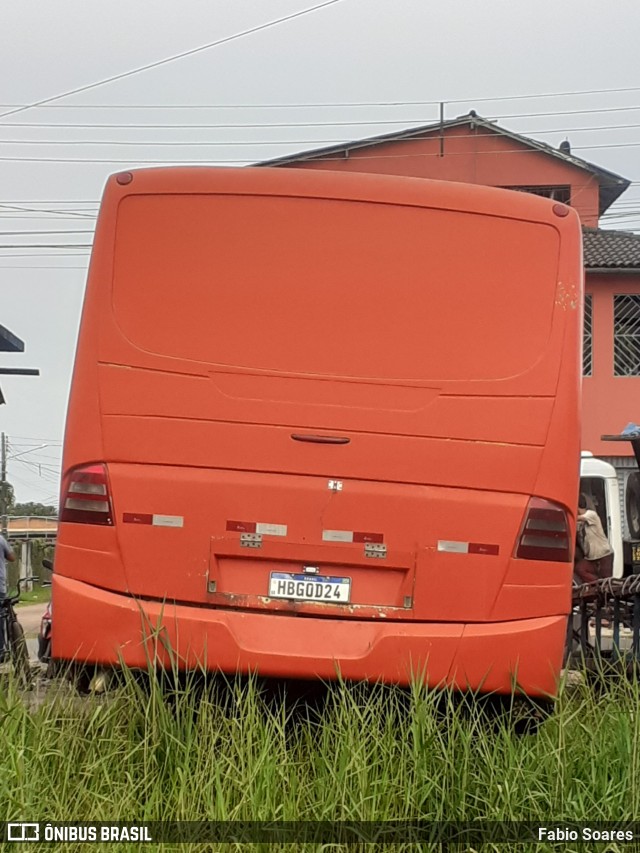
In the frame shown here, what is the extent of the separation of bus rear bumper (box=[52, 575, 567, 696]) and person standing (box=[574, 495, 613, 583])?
437 inches

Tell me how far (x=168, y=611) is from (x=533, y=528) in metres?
1.67

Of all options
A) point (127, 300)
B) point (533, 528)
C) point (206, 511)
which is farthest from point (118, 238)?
point (533, 528)

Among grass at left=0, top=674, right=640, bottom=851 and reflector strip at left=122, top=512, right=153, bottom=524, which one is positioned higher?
reflector strip at left=122, top=512, right=153, bottom=524

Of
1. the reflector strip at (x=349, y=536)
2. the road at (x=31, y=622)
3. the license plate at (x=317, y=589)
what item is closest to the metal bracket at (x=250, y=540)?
the license plate at (x=317, y=589)

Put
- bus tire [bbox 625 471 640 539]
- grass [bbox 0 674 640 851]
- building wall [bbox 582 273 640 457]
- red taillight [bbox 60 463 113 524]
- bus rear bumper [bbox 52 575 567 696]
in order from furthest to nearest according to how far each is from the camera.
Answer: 1. building wall [bbox 582 273 640 457]
2. bus tire [bbox 625 471 640 539]
3. red taillight [bbox 60 463 113 524]
4. bus rear bumper [bbox 52 575 567 696]
5. grass [bbox 0 674 640 851]

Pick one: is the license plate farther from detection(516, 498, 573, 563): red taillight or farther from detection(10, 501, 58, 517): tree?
detection(10, 501, 58, 517): tree

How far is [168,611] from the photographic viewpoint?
18.5 ft

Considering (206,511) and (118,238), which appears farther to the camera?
(118,238)

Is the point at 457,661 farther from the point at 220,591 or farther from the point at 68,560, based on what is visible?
the point at 68,560

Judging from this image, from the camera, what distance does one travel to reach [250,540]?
5.71 m

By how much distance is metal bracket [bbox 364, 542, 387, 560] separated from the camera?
224 inches

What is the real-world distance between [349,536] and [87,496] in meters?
1.20

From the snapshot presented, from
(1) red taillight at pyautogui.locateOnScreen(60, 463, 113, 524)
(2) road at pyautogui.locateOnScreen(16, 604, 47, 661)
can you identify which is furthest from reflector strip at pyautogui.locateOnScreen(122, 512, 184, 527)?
(2) road at pyautogui.locateOnScreen(16, 604, 47, 661)

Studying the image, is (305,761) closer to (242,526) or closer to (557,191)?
(242,526)
